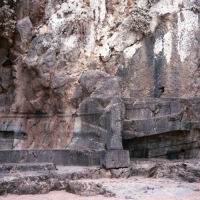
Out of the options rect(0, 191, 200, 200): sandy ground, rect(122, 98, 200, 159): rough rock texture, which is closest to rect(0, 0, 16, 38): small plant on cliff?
rect(122, 98, 200, 159): rough rock texture

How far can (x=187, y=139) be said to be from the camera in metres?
11.1

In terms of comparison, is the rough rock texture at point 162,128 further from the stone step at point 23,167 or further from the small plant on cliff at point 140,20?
the small plant on cliff at point 140,20

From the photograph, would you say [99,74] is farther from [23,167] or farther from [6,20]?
[6,20]

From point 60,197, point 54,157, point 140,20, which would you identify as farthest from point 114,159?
point 140,20

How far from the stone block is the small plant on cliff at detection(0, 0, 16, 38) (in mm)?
6513

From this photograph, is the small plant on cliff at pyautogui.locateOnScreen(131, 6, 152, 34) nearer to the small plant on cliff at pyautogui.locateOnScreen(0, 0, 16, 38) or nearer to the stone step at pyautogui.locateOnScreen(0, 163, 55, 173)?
the small plant on cliff at pyautogui.locateOnScreen(0, 0, 16, 38)

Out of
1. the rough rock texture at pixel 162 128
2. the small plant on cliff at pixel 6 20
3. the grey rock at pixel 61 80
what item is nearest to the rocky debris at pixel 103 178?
the rough rock texture at pixel 162 128

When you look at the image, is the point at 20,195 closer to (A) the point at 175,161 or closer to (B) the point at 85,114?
(B) the point at 85,114

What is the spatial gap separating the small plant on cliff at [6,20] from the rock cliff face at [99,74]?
0.13ft

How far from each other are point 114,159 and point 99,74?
333 centimetres

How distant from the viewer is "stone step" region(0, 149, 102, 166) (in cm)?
1011

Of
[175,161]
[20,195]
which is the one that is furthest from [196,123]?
[20,195]

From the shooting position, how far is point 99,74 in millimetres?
11445

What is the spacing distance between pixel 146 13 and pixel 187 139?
5509mm
